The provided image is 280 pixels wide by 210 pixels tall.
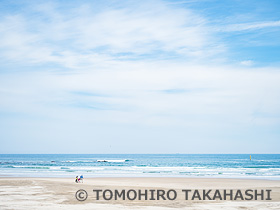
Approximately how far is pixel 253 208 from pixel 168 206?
360 centimetres

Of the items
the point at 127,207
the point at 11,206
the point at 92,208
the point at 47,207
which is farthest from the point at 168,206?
the point at 11,206

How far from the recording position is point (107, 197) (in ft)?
52.1

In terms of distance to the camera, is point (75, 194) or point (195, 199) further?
point (75, 194)

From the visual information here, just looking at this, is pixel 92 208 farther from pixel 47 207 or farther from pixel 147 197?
pixel 147 197

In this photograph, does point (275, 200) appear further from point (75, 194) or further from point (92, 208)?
point (75, 194)

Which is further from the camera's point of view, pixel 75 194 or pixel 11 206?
pixel 75 194

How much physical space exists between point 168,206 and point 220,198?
3.83 metres

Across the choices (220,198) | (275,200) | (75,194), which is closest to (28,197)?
(75,194)

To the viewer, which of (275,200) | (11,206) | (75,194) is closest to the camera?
(11,206)

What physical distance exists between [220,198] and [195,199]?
54.4 inches

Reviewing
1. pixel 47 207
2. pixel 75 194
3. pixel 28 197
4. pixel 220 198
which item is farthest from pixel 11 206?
pixel 220 198

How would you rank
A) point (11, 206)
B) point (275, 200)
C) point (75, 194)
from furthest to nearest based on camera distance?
point (75, 194), point (275, 200), point (11, 206)

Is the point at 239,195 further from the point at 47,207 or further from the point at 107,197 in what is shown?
the point at 47,207

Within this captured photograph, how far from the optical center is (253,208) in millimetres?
13000
